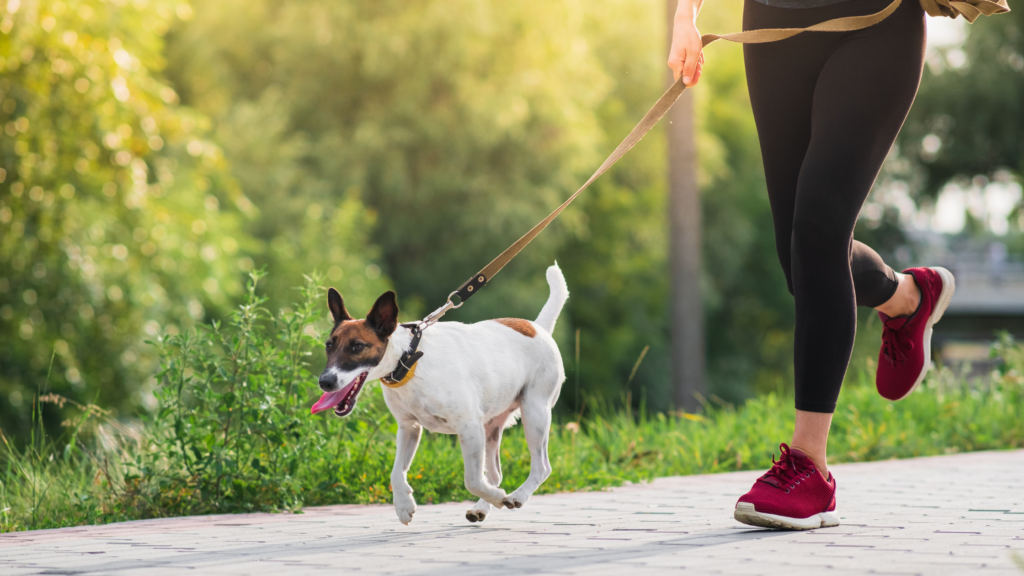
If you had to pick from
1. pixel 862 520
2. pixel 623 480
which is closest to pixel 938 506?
pixel 862 520

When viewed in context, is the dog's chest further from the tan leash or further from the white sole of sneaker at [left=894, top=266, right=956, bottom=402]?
the white sole of sneaker at [left=894, top=266, right=956, bottom=402]

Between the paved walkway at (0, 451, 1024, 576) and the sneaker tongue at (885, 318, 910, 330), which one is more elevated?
the sneaker tongue at (885, 318, 910, 330)

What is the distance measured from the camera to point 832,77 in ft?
10.7

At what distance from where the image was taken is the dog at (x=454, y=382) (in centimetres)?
340

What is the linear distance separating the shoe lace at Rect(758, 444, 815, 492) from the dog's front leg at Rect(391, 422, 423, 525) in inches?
45.4

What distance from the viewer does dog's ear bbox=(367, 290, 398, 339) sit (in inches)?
136

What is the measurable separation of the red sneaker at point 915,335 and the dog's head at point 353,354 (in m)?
1.83

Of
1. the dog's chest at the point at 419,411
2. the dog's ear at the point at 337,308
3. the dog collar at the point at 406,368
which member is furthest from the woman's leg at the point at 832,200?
the dog's ear at the point at 337,308

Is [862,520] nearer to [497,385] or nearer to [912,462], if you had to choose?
[497,385]

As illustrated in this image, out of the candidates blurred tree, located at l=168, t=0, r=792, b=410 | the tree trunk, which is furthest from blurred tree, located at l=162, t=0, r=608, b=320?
the tree trunk

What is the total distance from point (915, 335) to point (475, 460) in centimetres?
167

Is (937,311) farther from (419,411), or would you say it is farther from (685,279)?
(685,279)

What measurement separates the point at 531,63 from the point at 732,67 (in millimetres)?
8383

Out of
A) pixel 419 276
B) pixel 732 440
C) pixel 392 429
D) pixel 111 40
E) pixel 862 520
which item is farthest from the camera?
pixel 419 276
